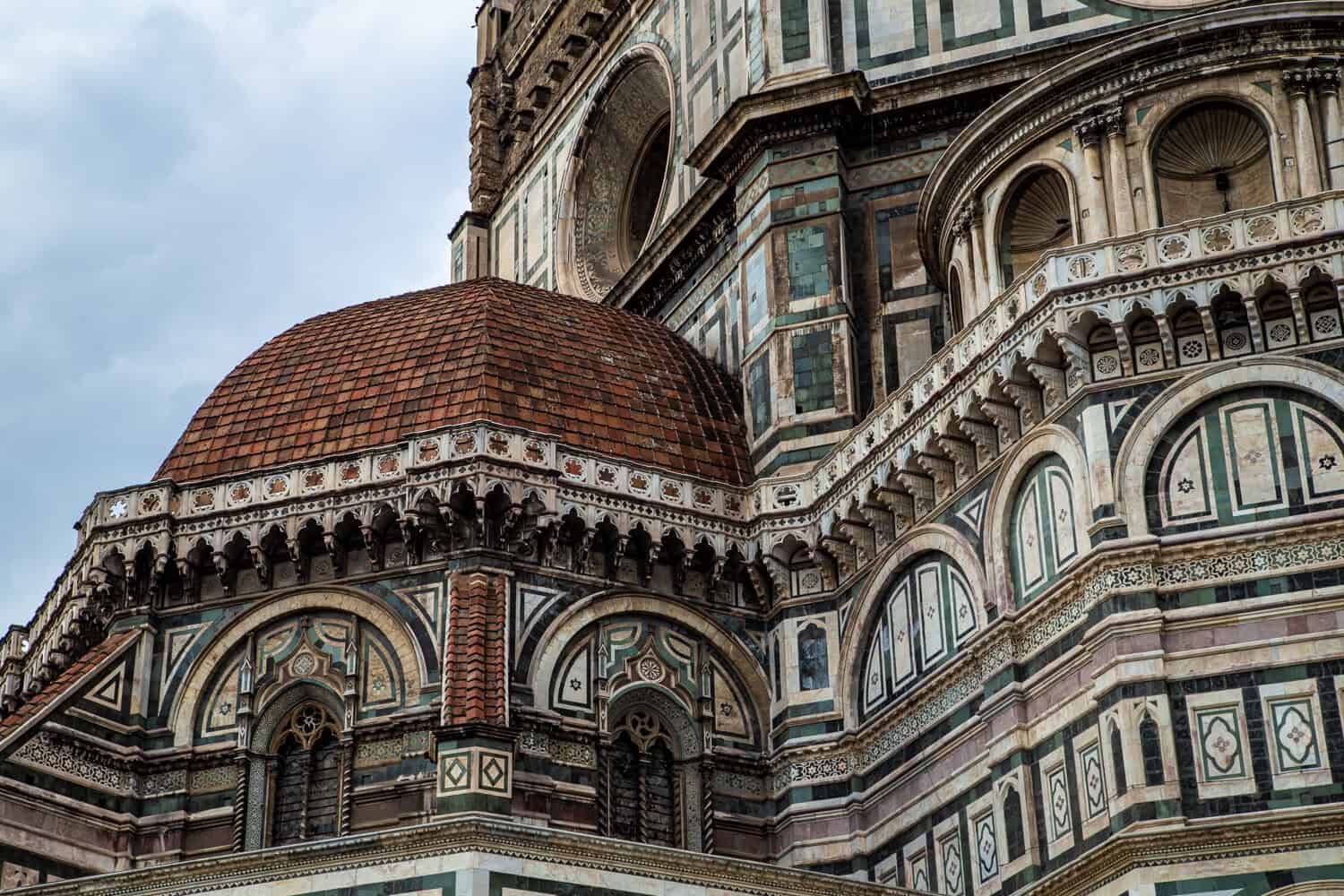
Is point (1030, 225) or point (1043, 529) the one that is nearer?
point (1043, 529)

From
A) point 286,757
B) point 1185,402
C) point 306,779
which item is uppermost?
point 1185,402

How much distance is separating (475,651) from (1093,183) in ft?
29.9

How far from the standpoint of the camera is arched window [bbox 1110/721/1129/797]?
23.8 metres

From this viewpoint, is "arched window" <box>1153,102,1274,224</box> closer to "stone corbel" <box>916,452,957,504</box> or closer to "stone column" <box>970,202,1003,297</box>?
"stone column" <box>970,202,1003,297</box>

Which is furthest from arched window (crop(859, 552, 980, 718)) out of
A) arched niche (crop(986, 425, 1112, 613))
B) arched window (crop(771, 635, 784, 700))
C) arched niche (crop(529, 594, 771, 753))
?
arched niche (crop(529, 594, 771, 753))

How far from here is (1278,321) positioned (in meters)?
25.7

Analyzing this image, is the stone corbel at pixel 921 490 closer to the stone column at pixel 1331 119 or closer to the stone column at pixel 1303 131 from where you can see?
the stone column at pixel 1303 131

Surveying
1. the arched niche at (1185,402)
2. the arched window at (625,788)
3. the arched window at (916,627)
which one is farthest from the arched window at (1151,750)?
the arched window at (625,788)

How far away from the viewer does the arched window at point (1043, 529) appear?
25938 mm

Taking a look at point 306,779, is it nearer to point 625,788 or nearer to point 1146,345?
point 625,788

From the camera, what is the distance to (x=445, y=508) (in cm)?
2914

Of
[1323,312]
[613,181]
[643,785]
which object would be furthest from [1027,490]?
[613,181]

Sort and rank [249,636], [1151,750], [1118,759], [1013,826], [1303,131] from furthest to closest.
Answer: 1. [249,636]
2. [1303,131]
3. [1013,826]
4. [1118,759]
5. [1151,750]

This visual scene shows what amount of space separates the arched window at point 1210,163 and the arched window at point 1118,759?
6.89 meters
